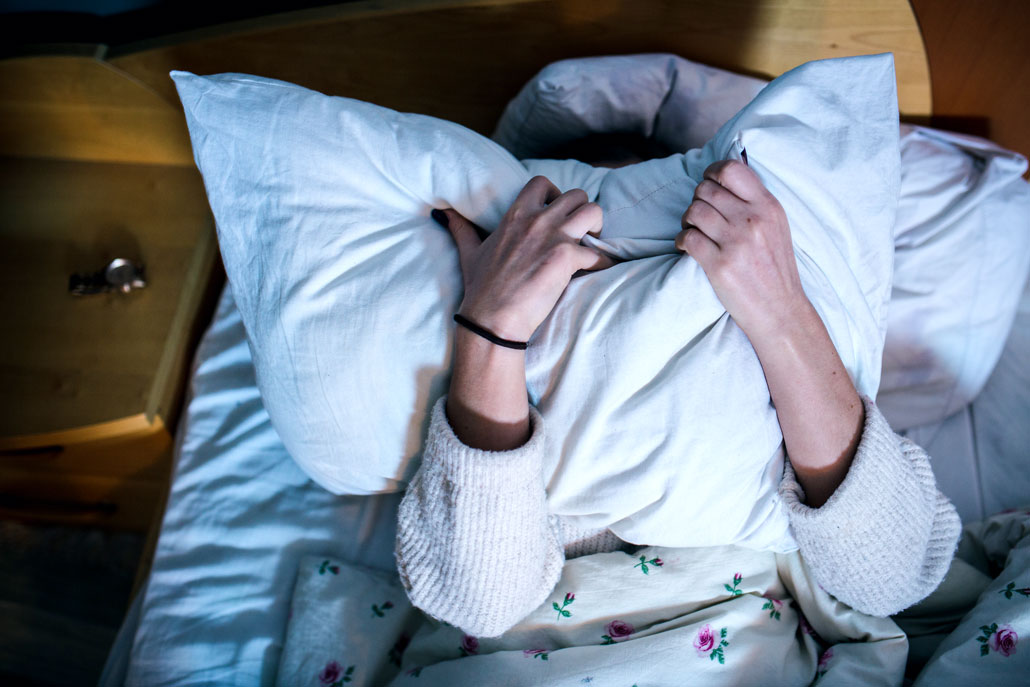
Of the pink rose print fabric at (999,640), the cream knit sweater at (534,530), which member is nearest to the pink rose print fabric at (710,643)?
the cream knit sweater at (534,530)

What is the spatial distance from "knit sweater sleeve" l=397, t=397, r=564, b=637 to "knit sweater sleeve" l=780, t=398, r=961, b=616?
0.28 m

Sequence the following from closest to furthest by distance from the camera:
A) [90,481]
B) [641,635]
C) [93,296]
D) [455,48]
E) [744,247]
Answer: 1. [744,247]
2. [641,635]
3. [455,48]
4. [93,296]
5. [90,481]

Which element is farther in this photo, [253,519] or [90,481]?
[90,481]

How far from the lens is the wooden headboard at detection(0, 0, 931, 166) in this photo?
0.95 meters

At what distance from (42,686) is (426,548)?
1.02 meters

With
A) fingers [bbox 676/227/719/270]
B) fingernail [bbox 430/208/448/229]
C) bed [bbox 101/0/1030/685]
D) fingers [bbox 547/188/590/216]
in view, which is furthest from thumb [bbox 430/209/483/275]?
bed [bbox 101/0/1030/685]

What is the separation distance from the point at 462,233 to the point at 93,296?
0.80m

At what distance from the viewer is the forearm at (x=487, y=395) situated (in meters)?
0.66

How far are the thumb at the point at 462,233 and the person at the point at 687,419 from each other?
18 mm

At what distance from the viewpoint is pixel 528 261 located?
0.67m

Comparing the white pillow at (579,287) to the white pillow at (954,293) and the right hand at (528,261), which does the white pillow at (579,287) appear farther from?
→ the white pillow at (954,293)

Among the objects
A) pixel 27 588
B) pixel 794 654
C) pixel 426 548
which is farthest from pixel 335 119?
pixel 27 588

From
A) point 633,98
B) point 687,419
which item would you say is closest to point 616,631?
point 687,419

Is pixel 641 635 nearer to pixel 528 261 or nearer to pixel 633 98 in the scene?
pixel 528 261
